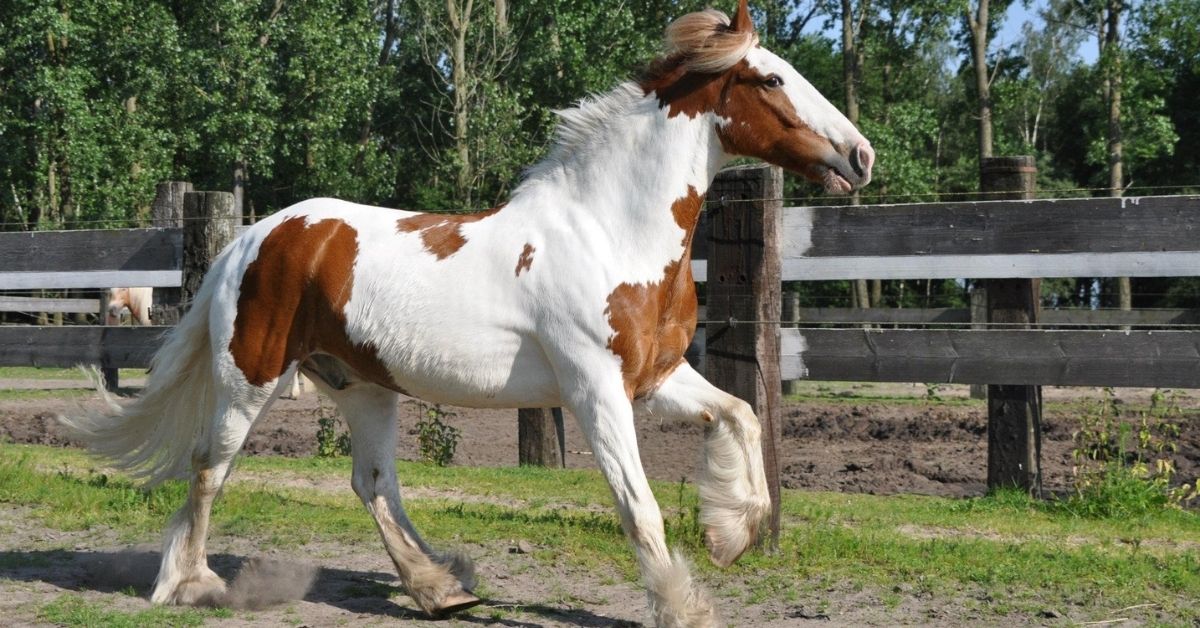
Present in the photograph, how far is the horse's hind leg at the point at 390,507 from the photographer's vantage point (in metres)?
4.95

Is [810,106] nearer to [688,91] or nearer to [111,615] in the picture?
[688,91]

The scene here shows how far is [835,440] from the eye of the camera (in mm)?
11445

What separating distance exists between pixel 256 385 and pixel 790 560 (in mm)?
2631

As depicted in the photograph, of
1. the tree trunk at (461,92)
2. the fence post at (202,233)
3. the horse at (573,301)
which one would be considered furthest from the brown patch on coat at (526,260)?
the tree trunk at (461,92)

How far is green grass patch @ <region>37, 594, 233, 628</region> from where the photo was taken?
4.68m

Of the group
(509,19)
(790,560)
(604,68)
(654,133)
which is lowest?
(790,560)

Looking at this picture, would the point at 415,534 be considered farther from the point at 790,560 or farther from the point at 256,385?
the point at 790,560

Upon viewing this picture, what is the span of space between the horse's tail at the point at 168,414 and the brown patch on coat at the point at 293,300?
32 centimetres

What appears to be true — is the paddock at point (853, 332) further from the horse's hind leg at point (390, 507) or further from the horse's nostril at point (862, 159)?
the horse's nostril at point (862, 159)

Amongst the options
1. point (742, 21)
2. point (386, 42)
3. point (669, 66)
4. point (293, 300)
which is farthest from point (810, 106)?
point (386, 42)

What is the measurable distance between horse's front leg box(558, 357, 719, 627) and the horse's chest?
8 centimetres

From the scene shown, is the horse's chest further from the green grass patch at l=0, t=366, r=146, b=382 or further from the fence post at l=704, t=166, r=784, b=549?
the green grass patch at l=0, t=366, r=146, b=382

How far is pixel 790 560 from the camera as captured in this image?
5809 millimetres

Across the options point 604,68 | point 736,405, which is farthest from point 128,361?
point 604,68
